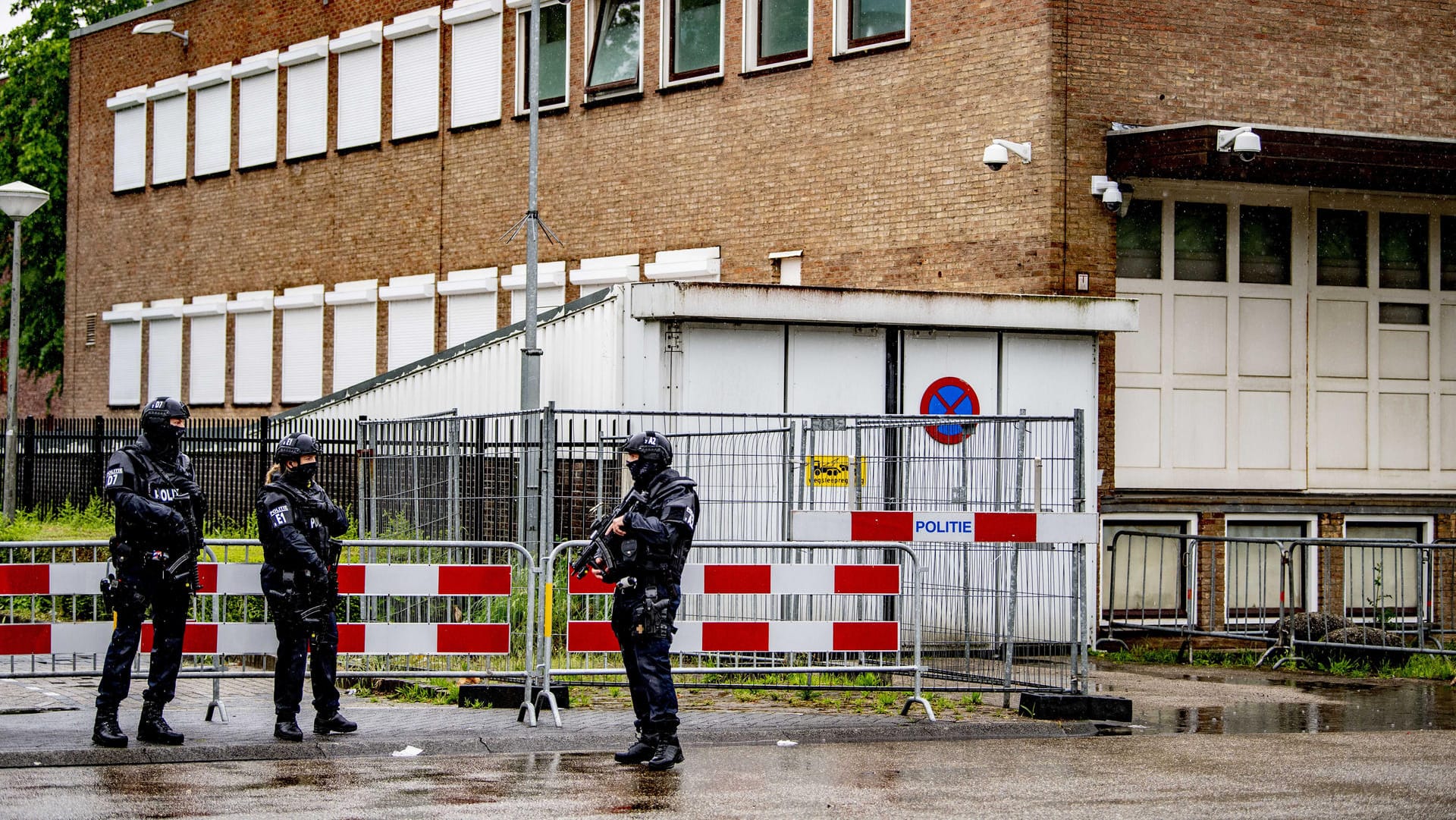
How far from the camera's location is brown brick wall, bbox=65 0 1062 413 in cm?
2023

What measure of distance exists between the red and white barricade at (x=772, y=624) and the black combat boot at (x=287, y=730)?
5.83 ft

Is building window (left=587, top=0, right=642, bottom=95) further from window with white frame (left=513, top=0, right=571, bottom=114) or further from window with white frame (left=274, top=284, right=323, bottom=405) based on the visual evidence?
window with white frame (left=274, top=284, right=323, bottom=405)

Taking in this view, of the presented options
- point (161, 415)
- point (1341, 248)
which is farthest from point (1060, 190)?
point (161, 415)

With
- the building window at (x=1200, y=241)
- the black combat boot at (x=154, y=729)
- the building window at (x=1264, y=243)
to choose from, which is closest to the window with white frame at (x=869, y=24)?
the building window at (x=1200, y=241)

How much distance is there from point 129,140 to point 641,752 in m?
27.5

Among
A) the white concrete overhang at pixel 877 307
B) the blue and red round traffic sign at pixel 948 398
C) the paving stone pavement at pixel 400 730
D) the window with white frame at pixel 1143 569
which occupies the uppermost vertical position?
the white concrete overhang at pixel 877 307

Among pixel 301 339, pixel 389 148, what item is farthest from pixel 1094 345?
pixel 301 339

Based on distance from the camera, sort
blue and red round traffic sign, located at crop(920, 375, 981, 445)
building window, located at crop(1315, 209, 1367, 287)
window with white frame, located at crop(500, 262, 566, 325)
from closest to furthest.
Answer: blue and red round traffic sign, located at crop(920, 375, 981, 445) < building window, located at crop(1315, 209, 1367, 287) < window with white frame, located at crop(500, 262, 566, 325)

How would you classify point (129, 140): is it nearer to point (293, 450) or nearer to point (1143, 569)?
point (1143, 569)

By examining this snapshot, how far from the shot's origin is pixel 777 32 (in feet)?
76.3

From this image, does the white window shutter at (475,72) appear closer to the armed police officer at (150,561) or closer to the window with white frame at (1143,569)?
the window with white frame at (1143,569)

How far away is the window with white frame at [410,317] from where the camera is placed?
28.2 meters

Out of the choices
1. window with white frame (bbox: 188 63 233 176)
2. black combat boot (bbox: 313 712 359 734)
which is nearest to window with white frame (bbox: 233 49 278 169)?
window with white frame (bbox: 188 63 233 176)

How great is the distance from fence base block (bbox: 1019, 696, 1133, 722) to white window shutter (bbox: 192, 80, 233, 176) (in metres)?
23.3
